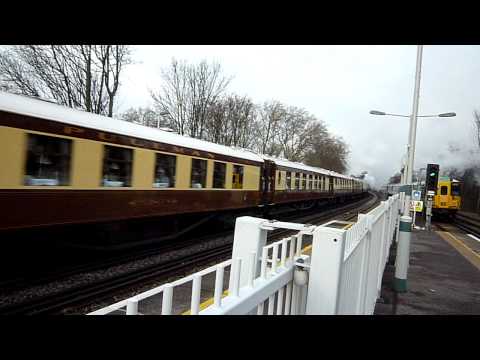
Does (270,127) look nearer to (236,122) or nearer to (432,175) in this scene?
(236,122)

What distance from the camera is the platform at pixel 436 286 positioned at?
5.36 meters

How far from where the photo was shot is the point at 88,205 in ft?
23.4

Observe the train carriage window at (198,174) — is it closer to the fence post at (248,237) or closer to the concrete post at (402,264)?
the concrete post at (402,264)

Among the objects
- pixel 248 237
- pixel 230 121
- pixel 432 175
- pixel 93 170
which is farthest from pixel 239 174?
pixel 230 121

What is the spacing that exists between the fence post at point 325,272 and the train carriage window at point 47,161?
221 inches

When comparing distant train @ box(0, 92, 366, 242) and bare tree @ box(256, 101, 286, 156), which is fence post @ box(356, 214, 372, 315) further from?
bare tree @ box(256, 101, 286, 156)

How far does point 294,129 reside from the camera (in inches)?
2143

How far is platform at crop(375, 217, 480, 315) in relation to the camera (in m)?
5.36

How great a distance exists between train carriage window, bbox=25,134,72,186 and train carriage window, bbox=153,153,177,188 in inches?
100

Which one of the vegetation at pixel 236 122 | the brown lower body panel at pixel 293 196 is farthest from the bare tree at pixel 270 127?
the brown lower body panel at pixel 293 196

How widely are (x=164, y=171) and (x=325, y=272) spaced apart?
24.9 ft
